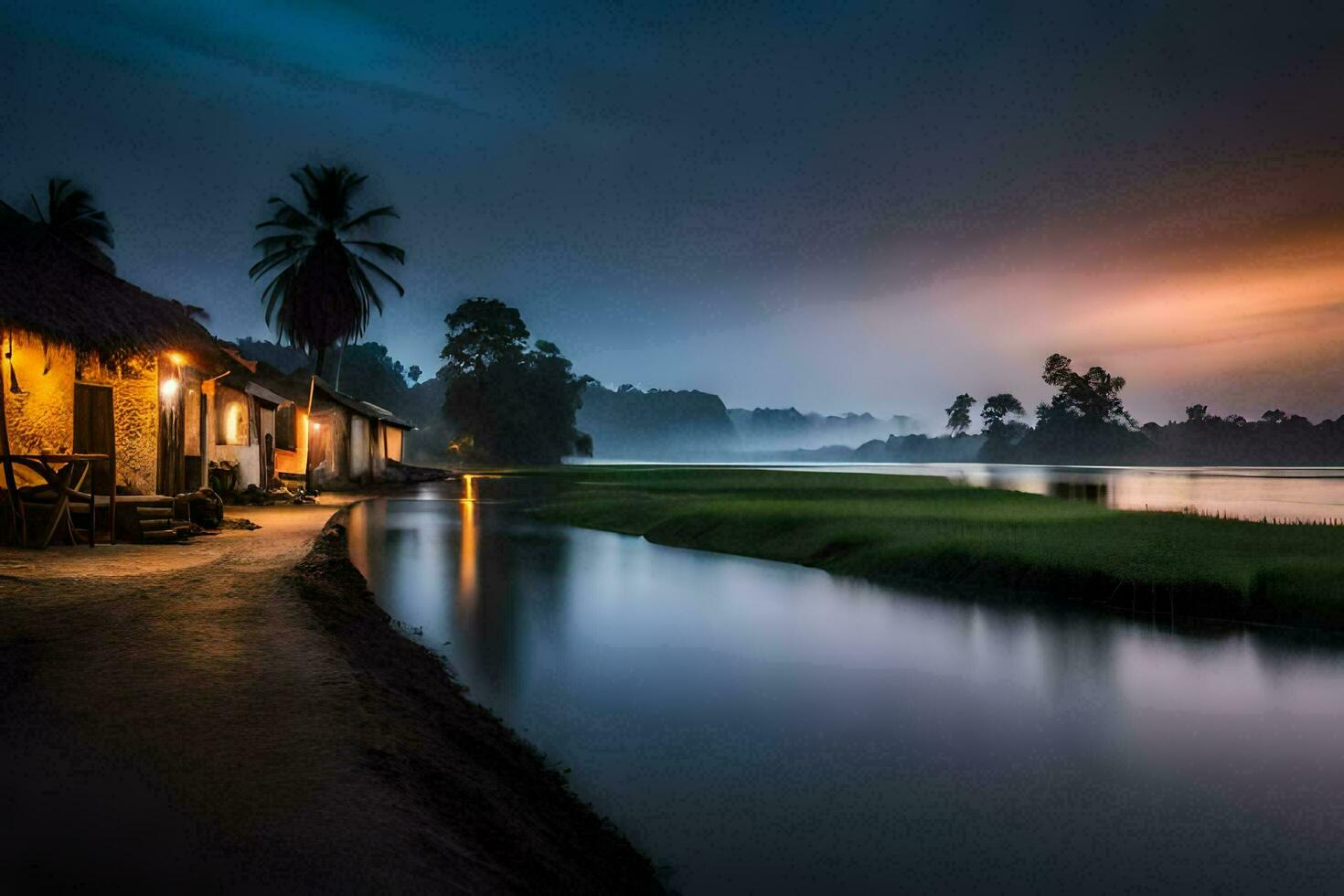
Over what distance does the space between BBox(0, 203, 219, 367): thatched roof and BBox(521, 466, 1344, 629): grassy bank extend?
14499 mm

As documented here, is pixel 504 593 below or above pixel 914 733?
above

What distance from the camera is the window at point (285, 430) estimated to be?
36.4 m

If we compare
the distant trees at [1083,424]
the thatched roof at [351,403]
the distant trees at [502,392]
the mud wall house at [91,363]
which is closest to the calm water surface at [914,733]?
the mud wall house at [91,363]

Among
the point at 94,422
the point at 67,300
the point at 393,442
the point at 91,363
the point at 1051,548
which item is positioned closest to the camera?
the point at 67,300

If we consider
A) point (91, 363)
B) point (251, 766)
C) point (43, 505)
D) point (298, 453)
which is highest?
point (91, 363)

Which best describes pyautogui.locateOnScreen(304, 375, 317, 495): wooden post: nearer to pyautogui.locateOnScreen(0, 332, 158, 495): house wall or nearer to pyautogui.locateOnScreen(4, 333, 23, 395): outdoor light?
pyautogui.locateOnScreen(0, 332, 158, 495): house wall

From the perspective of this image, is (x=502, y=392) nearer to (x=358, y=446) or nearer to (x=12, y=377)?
(x=358, y=446)

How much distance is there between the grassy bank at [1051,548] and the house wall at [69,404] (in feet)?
44.9

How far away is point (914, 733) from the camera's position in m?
8.07

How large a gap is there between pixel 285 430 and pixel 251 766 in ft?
121

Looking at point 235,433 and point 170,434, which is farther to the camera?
point 235,433

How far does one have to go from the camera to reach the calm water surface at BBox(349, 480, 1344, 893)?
220 inches

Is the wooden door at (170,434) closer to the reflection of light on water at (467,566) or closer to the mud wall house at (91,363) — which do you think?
the mud wall house at (91,363)

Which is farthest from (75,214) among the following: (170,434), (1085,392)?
(1085,392)
